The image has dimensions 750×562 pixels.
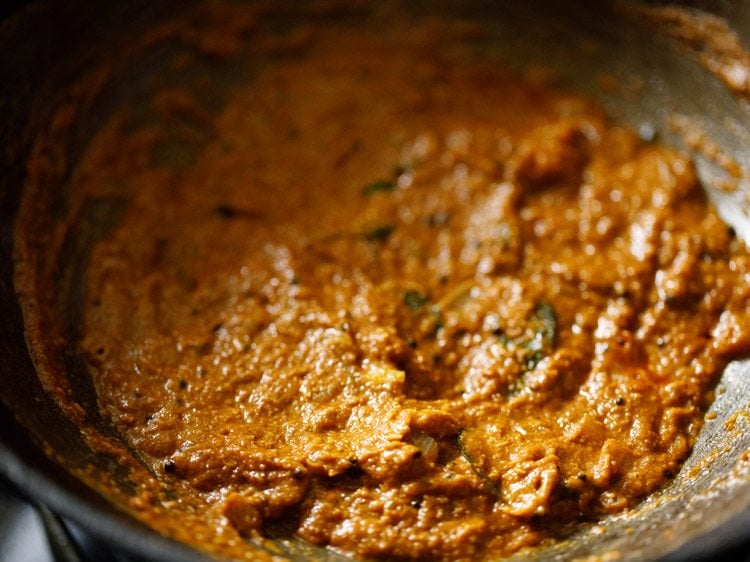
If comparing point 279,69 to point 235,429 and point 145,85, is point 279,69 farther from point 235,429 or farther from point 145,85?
point 235,429

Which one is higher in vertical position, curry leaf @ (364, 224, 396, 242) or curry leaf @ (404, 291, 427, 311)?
curry leaf @ (364, 224, 396, 242)

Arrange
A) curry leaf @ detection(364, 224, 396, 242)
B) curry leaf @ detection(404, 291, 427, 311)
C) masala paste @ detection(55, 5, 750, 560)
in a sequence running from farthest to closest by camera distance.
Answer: curry leaf @ detection(364, 224, 396, 242) < curry leaf @ detection(404, 291, 427, 311) < masala paste @ detection(55, 5, 750, 560)

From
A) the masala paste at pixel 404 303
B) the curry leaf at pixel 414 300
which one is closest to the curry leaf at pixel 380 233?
the masala paste at pixel 404 303

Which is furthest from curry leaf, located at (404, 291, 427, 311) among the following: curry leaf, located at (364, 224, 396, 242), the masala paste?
curry leaf, located at (364, 224, 396, 242)

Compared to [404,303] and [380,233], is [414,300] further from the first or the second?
[380,233]

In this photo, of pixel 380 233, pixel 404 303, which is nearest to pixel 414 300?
pixel 404 303

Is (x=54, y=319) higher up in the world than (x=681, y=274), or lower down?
lower down

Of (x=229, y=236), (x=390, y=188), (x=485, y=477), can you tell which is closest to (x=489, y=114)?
(x=390, y=188)

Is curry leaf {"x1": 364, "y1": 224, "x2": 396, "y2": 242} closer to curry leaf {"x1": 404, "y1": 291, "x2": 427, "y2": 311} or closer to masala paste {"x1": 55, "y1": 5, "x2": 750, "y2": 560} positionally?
masala paste {"x1": 55, "y1": 5, "x2": 750, "y2": 560}
